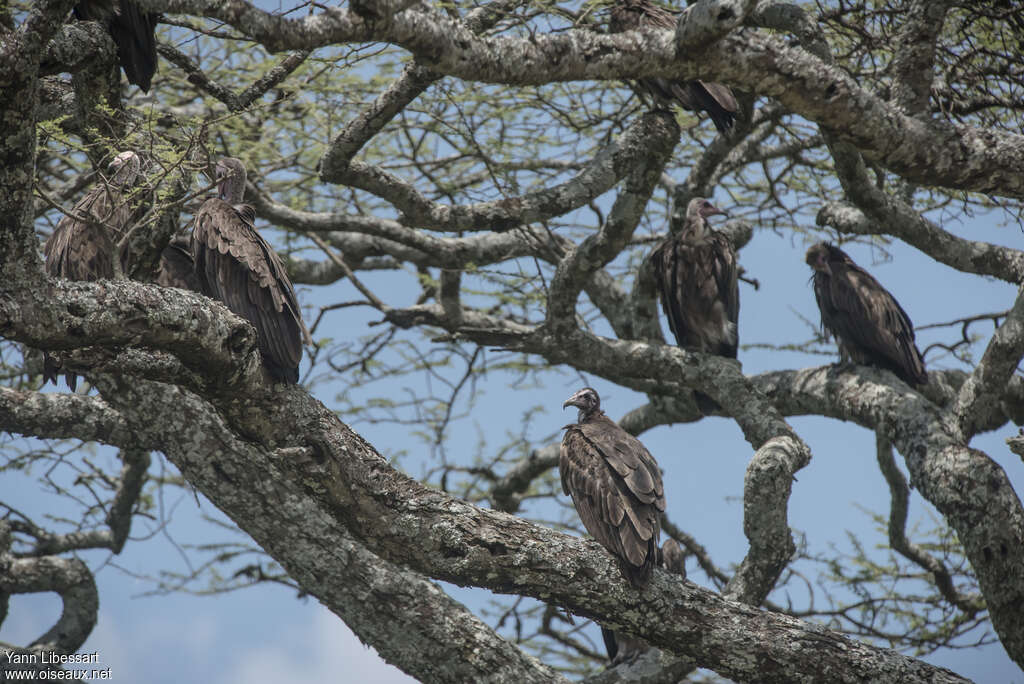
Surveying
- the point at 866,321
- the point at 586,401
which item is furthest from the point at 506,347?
the point at 866,321

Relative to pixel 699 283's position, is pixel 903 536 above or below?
below

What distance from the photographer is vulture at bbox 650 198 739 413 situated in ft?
22.2

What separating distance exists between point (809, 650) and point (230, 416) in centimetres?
246

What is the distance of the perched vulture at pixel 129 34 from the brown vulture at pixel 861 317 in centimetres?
460

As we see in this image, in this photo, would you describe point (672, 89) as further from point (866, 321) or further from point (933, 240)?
point (866, 321)

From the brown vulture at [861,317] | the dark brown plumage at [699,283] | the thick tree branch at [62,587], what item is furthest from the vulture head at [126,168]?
the brown vulture at [861,317]

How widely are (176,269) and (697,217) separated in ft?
11.9

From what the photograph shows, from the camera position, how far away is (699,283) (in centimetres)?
686

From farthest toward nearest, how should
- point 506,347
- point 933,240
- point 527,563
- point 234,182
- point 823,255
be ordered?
point 823,255 < point 933,240 < point 506,347 < point 234,182 < point 527,563

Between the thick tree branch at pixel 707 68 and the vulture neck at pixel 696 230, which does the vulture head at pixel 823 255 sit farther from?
the thick tree branch at pixel 707 68

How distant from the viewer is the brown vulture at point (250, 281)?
4.00m

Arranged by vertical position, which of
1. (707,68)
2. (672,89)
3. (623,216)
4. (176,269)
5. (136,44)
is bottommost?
(176,269)

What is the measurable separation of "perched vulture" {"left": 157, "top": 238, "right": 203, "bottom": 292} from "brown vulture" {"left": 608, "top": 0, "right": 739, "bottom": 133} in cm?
284

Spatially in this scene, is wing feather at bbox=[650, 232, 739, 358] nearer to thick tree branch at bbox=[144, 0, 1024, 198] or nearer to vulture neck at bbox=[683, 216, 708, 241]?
vulture neck at bbox=[683, 216, 708, 241]
